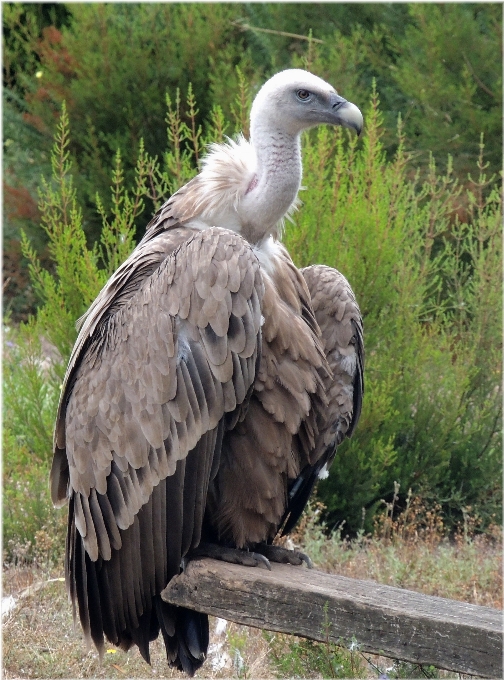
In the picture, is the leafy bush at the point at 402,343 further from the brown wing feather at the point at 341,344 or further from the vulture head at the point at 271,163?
the vulture head at the point at 271,163

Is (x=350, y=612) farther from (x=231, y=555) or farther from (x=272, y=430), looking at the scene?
(x=272, y=430)

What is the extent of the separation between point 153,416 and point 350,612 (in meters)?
1.05

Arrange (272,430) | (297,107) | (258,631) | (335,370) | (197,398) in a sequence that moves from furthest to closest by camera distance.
→ (258,631), (335,370), (297,107), (272,430), (197,398)

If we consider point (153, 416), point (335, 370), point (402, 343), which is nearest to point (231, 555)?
point (153, 416)

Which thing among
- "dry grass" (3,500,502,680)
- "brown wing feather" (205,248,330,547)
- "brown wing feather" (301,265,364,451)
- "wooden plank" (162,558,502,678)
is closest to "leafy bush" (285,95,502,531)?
"dry grass" (3,500,502,680)

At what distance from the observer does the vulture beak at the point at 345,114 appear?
162 inches

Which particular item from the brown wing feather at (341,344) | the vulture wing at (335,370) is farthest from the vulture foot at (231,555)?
the brown wing feather at (341,344)

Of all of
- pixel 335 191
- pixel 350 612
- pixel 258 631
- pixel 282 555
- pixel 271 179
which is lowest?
pixel 258 631

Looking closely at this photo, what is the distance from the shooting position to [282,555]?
4.18m

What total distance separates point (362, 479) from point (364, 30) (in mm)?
7315

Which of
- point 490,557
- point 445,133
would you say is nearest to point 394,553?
point 490,557

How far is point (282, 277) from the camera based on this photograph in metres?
4.28

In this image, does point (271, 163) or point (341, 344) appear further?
point (341, 344)

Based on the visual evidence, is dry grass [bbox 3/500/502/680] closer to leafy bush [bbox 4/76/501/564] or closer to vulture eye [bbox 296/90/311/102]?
leafy bush [bbox 4/76/501/564]
